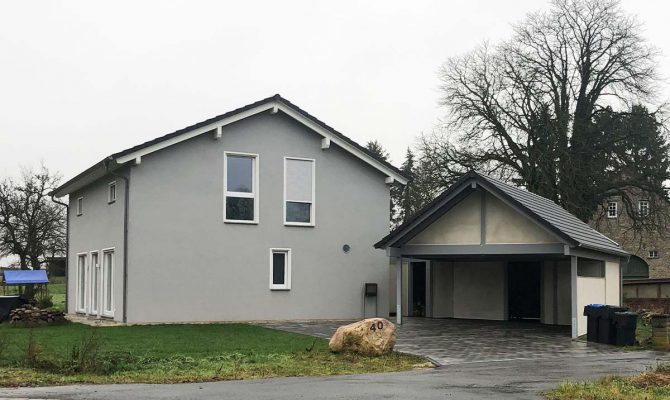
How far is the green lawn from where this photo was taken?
12273mm

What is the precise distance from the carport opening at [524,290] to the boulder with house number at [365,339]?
1295cm

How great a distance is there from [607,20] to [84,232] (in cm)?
2782

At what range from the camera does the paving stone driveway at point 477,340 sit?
54.5 ft

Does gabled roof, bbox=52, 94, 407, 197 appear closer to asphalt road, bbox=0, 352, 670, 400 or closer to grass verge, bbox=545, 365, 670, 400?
asphalt road, bbox=0, 352, 670, 400

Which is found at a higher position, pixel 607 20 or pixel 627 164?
pixel 607 20

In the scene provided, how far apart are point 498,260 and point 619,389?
16.5m

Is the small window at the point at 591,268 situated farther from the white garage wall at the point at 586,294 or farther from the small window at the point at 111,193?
the small window at the point at 111,193

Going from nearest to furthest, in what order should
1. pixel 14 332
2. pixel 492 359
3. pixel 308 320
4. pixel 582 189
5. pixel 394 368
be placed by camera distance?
pixel 394 368 → pixel 492 359 → pixel 14 332 → pixel 308 320 → pixel 582 189

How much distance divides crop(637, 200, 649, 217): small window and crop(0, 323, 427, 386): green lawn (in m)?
27.2

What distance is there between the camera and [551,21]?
1634 inches

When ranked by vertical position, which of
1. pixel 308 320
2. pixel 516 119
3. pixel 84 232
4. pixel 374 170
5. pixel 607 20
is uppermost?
pixel 607 20

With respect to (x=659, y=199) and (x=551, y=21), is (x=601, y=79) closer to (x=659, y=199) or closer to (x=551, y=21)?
(x=551, y=21)

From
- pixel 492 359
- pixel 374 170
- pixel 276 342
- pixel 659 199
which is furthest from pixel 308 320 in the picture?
pixel 659 199

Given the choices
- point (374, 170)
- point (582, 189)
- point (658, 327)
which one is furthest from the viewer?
point (582, 189)
